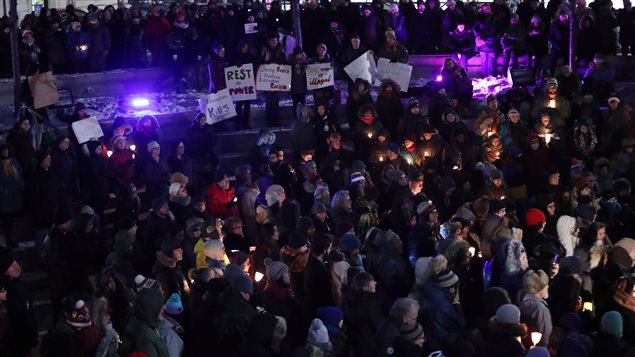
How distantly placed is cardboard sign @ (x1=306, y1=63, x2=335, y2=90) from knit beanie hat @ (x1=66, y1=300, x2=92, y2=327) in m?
9.12

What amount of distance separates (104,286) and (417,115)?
24.0ft

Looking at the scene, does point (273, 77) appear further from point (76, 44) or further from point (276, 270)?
point (276, 270)

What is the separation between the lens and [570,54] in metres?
19.7

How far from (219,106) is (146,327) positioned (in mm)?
8386

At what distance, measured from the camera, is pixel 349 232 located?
11.7m

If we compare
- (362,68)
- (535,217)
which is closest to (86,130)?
(362,68)

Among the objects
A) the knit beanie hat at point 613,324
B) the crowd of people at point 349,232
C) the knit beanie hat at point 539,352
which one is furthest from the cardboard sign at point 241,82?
the knit beanie hat at point 539,352

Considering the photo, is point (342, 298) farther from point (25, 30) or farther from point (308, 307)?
point (25, 30)

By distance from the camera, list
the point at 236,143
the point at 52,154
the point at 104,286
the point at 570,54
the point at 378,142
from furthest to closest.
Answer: the point at 570,54 → the point at 236,143 → the point at 378,142 → the point at 52,154 → the point at 104,286

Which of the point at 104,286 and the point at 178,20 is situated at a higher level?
the point at 178,20

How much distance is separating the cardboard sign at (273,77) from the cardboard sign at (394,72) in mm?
1598

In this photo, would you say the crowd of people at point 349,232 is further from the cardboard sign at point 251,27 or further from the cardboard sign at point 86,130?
the cardboard sign at point 251,27

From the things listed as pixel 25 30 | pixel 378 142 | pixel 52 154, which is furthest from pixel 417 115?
pixel 25 30

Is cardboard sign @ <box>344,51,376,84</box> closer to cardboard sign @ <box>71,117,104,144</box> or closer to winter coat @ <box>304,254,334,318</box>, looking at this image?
cardboard sign @ <box>71,117,104,144</box>
